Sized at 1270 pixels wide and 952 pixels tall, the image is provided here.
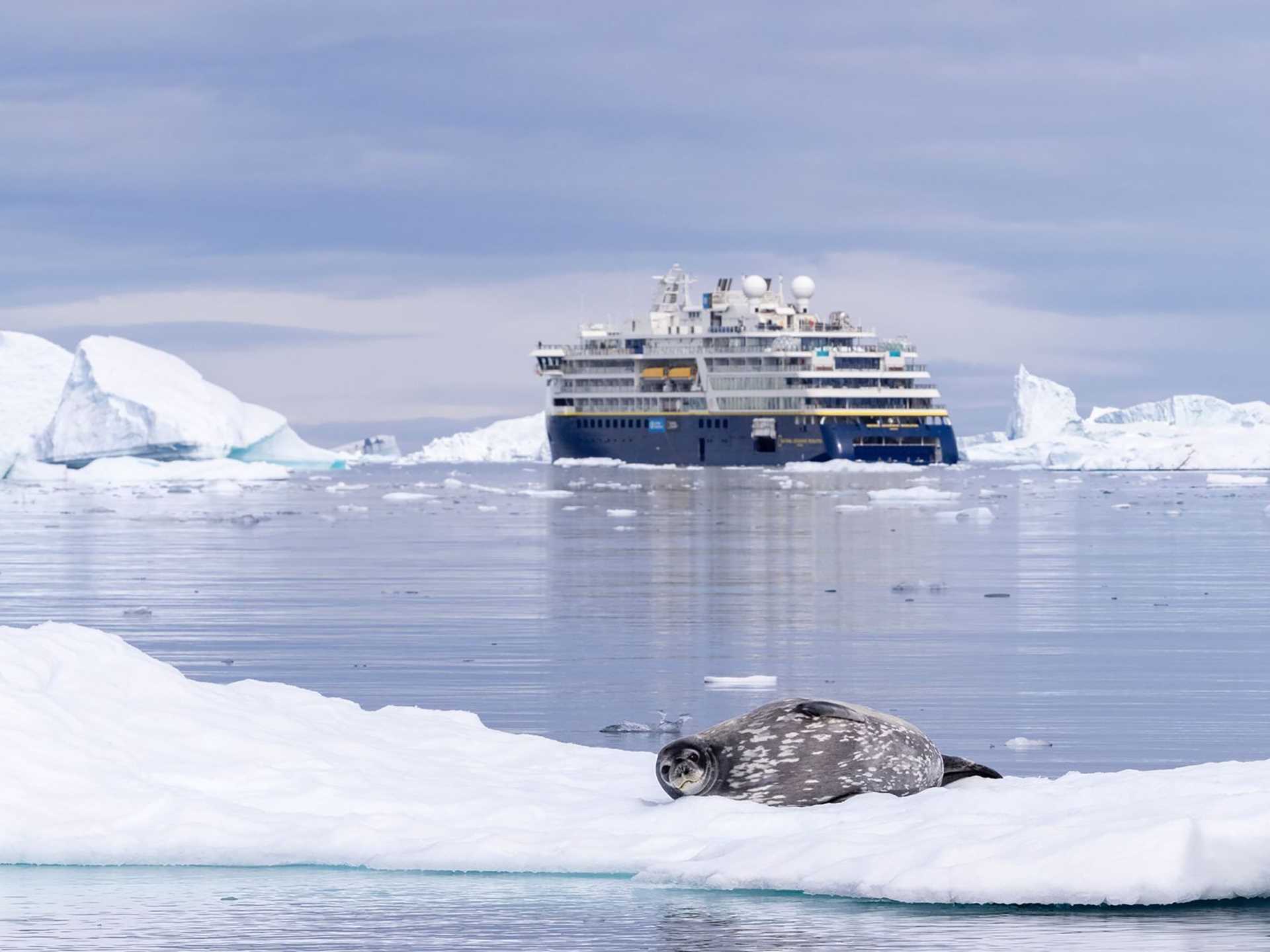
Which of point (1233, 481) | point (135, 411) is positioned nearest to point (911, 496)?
point (1233, 481)

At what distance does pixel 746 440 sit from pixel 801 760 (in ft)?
320

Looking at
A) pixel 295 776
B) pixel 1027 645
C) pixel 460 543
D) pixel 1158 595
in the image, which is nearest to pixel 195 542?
pixel 460 543

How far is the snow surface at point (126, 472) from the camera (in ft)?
208

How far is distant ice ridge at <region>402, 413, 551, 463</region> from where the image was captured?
16375 centimetres

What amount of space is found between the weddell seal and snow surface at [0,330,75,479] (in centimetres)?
6792

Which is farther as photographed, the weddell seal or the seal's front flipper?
the seal's front flipper

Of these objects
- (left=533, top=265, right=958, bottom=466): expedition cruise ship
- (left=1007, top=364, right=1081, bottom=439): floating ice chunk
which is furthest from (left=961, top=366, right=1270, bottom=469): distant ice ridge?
(left=533, top=265, right=958, bottom=466): expedition cruise ship

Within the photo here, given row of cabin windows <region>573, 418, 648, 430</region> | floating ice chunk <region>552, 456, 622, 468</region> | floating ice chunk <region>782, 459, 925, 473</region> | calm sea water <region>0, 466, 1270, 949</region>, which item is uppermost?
row of cabin windows <region>573, 418, 648, 430</region>

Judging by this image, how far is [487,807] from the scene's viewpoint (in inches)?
289

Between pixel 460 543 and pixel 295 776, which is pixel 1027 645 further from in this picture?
pixel 460 543

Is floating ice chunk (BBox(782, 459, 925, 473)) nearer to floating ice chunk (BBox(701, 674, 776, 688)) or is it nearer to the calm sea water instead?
the calm sea water

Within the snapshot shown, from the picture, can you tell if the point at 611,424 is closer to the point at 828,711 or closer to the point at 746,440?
the point at 746,440

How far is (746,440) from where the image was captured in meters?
105

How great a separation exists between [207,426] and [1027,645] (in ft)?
190
